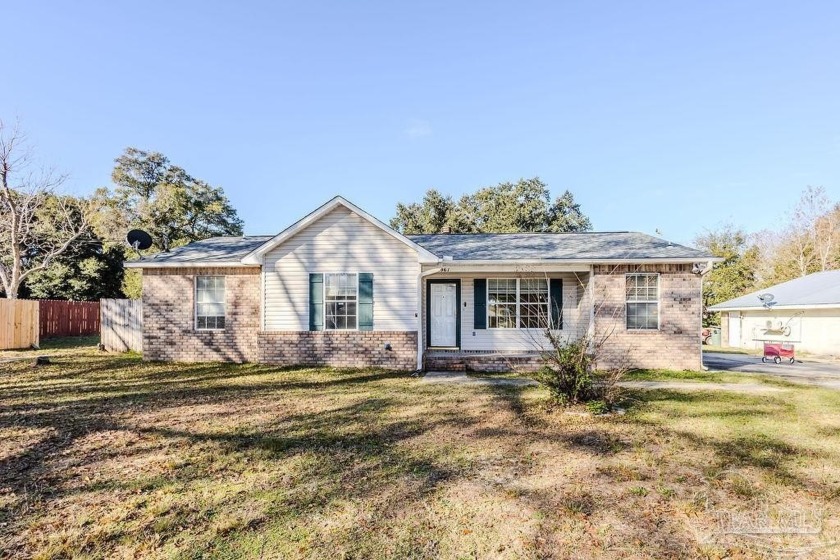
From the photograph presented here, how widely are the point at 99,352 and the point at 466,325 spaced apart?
Answer: 12.4 metres

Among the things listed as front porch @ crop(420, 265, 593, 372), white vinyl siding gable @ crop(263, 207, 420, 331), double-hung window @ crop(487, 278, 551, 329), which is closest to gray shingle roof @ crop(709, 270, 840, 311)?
front porch @ crop(420, 265, 593, 372)

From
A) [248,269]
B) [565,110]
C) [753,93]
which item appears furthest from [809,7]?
[248,269]

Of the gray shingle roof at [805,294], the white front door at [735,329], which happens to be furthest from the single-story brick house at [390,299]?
the white front door at [735,329]

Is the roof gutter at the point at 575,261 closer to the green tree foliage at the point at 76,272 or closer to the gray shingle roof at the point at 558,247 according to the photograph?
the gray shingle roof at the point at 558,247

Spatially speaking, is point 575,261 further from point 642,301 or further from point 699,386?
point 699,386

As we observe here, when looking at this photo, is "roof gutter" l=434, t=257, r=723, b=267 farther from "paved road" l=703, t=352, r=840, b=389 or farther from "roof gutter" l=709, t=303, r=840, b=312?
"roof gutter" l=709, t=303, r=840, b=312

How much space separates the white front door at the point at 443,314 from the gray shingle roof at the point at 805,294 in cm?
1515

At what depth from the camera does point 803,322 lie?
1905 cm

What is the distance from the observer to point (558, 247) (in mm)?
13289

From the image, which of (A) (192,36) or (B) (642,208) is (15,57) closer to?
(A) (192,36)

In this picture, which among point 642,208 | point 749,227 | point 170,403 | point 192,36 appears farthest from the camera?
point 749,227

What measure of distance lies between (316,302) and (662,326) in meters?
9.38

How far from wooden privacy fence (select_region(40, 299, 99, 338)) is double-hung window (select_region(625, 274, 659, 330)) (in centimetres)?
2461

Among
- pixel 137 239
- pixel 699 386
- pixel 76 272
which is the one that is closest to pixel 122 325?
pixel 137 239
